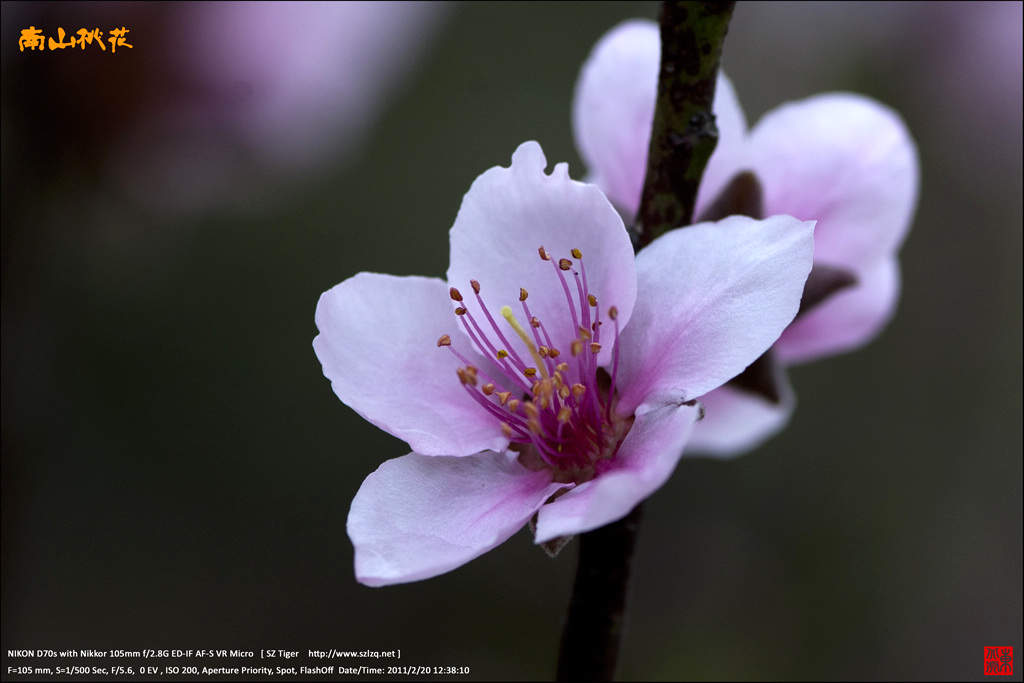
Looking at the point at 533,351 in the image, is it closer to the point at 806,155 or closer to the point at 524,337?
the point at 524,337

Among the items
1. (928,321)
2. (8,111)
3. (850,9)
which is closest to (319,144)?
(8,111)

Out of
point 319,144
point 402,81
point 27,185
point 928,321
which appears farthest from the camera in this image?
point 402,81

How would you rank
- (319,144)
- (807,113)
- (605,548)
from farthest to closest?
1. (319,144)
2. (807,113)
3. (605,548)

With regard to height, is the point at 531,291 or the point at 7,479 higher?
the point at 531,291

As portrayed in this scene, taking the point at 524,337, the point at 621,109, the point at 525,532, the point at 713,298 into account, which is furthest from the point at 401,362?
the point at 525,532

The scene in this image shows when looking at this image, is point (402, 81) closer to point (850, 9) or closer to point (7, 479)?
point (850, 9)

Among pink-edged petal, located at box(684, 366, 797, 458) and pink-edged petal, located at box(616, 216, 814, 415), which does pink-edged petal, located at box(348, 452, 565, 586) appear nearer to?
pink-edged petal, located at box(616, 216, 814, 415)

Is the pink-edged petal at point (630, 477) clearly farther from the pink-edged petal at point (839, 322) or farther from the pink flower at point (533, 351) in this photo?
the pink-edged petal at point (839, 322)
